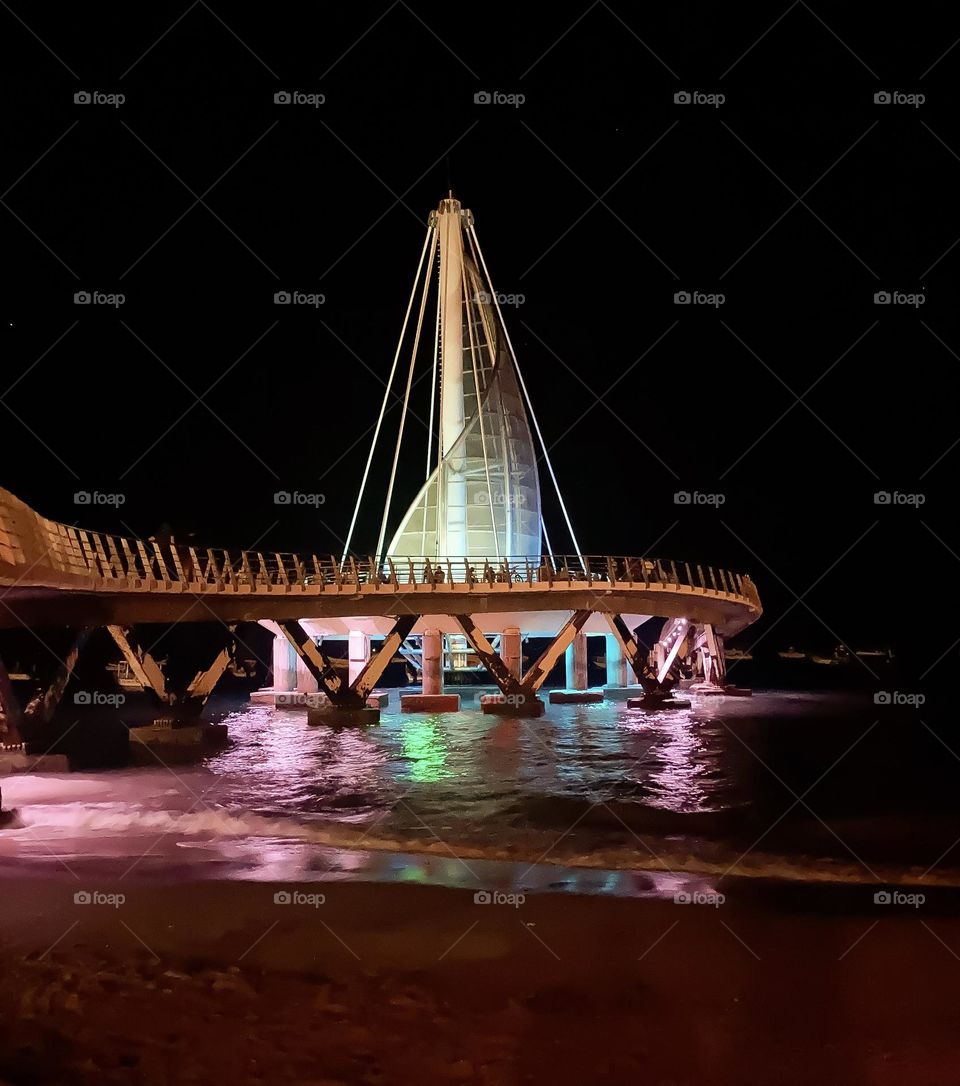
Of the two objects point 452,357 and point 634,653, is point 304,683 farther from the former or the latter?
point 452,357

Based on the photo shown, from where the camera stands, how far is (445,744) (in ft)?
84.4

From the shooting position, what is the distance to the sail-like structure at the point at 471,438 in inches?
1678

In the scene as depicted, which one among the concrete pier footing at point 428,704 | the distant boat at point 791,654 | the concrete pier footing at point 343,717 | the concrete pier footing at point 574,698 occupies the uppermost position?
the concrete pier footing at point 343,717

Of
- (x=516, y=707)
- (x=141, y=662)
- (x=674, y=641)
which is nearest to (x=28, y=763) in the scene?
(x=141, y=662)

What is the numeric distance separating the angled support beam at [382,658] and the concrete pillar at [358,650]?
591 cm

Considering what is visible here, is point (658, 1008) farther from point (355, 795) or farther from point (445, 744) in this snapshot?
point (445, 744)

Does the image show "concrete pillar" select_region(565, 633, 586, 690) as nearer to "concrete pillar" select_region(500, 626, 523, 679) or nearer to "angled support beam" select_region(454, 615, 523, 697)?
"concrete pillar" select_region(500, 626, 523, 679)

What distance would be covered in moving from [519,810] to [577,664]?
27.4 m

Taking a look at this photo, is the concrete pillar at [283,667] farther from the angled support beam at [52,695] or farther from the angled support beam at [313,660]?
the angled support beam at [52,695]

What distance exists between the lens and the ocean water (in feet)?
40.6

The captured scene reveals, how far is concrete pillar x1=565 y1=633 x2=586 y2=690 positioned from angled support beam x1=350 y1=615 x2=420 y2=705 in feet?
42.8

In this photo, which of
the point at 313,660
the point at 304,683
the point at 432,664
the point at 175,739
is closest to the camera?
the point at 175,739

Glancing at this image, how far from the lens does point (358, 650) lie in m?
Result: 37.4

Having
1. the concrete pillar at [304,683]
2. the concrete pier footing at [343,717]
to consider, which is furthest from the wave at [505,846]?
the concrete pillar at [304,683]
